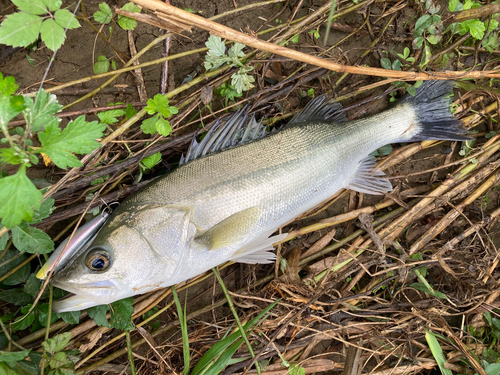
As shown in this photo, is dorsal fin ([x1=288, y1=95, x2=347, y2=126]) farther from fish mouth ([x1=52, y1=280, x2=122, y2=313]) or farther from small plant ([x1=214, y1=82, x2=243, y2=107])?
fish mouth ([x1=52, y1=280, x2=122, y2=313])

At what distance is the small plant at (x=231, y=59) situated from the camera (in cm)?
247

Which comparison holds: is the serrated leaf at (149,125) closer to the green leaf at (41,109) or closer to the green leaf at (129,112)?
the green leaf at (129,112)

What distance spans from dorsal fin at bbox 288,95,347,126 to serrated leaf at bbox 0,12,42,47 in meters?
1.75

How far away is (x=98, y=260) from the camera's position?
2.15 m

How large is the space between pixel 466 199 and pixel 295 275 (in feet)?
5.60

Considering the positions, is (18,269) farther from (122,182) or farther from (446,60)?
(446,60)

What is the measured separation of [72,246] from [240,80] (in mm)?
1671

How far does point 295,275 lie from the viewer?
2.86m

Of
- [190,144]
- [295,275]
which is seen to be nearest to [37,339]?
[190,144]

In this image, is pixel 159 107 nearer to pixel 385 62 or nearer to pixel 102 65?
pixel 102 65

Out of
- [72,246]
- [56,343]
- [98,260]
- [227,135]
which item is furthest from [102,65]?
[56,343]

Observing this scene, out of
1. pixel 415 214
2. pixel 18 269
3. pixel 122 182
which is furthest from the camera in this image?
pixel 415 214

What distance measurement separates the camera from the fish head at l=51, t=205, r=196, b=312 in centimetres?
215

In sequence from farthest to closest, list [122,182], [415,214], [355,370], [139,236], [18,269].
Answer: [415,214]
[355,370]
[122,182]
[18,269]
[139,236]
